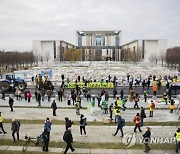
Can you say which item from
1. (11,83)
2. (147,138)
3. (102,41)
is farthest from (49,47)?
(147,138)

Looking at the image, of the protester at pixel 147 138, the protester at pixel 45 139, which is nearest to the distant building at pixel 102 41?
the protester at pixel 147 138

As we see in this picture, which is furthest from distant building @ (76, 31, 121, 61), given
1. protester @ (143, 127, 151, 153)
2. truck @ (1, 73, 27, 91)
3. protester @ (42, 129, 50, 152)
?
protester @ (42, 129, 50, 152)

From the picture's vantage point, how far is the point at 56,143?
11734 mm

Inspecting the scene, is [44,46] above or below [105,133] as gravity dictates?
above

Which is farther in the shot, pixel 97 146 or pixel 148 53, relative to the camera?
pixel 148 53

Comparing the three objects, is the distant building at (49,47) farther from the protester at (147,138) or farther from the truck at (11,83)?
the protester at (147,138)

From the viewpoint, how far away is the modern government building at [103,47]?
12256 centimetres

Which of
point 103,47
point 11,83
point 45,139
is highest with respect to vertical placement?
point 103,47

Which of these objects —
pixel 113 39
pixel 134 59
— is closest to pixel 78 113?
pixel 134 59

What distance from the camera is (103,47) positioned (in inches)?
7023

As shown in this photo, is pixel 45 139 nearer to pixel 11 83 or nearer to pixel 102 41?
pixel 11 83

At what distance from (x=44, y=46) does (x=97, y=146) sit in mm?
125212

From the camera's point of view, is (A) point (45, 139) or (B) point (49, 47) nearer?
(A) point (45, 139)

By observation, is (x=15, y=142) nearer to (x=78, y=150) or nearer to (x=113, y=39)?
(x=78, y=150)
